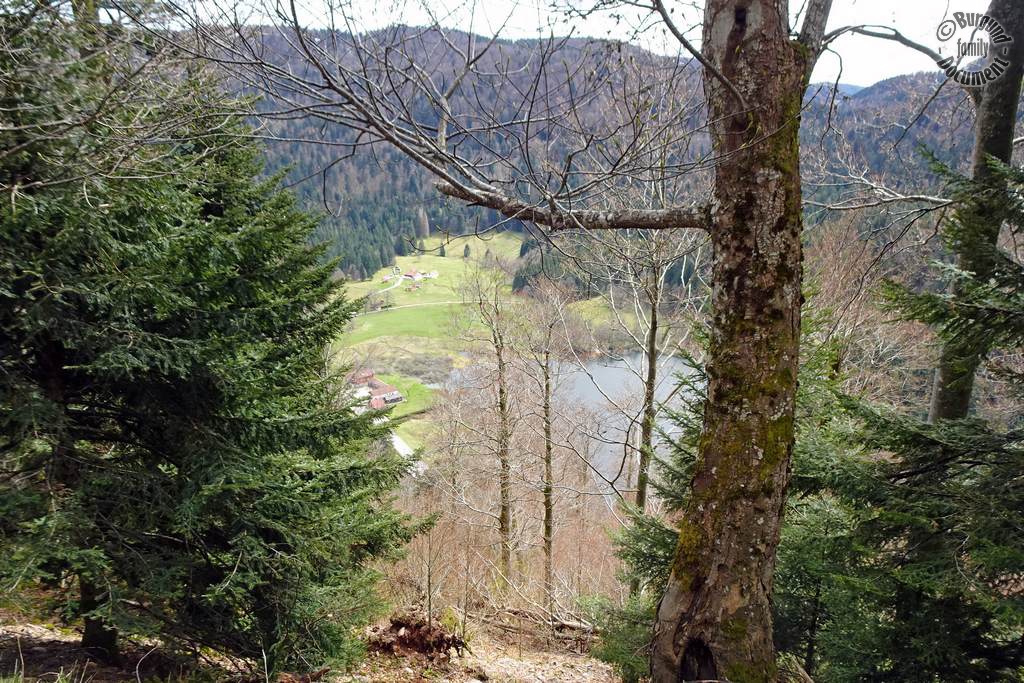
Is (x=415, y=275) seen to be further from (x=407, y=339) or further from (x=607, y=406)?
(x=407, y=339)

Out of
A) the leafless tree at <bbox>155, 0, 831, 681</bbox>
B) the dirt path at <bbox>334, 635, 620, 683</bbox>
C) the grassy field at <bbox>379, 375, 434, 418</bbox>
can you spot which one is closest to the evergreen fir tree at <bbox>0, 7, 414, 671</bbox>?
the dirt path at <bbox>334, 635, 620, 683</bbox>

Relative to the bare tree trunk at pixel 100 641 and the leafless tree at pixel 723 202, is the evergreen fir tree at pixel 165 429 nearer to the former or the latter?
the bare tree trunk at pixel 100 641

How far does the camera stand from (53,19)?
4012 mm

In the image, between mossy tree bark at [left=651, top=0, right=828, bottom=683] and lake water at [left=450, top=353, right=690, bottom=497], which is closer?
mossy tree bark at [left=651, top=0, right=828, bottom=683]

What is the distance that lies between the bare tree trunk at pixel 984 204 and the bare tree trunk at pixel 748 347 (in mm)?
1747

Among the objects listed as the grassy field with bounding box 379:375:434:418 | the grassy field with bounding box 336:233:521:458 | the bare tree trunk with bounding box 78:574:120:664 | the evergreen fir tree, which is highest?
the evergreen fir tree

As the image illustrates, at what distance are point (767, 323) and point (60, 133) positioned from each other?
4702 mm

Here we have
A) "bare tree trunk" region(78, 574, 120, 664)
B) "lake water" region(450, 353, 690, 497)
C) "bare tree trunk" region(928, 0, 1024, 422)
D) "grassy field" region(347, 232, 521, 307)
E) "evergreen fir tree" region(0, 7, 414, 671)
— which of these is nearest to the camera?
"grassy field" region(347, 232, 521, 307)

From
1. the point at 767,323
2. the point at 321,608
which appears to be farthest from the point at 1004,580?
the point at 321,608

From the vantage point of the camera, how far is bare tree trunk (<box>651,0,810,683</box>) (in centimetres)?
240

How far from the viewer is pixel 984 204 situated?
3.26 meters

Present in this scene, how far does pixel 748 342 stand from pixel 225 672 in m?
5.30

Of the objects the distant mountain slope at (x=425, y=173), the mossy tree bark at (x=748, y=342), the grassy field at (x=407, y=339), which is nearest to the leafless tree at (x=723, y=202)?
the mossy tree bark at (x=748, y=342)

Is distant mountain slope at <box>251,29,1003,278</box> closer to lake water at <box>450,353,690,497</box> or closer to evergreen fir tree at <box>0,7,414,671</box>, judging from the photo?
evergreen fir tree at <box>0,7,414,671</box>
